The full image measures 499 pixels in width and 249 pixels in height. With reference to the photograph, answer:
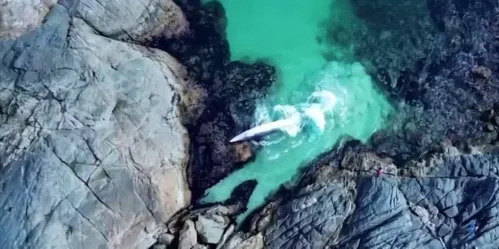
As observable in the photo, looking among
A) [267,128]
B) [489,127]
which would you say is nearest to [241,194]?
[267,128]

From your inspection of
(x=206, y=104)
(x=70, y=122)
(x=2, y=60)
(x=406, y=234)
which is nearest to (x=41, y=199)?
(x=70, y=122)

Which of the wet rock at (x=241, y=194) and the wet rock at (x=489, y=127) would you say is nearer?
the wet rock at (x=241, y=194)

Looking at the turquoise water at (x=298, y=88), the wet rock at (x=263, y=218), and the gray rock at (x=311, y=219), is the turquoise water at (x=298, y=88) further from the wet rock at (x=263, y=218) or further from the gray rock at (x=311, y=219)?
the gray rock at (x=311, y=219)

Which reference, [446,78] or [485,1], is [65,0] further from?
[485,1]

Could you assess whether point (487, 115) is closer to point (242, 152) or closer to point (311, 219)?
point (311, 219)

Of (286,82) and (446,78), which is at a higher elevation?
(446,78)

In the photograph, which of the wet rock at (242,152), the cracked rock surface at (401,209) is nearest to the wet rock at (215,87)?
the wet rock at (242,152)
